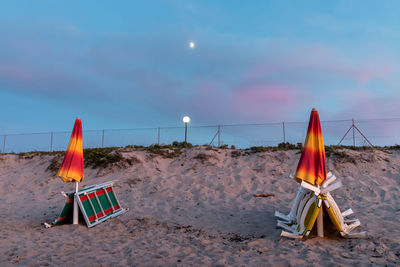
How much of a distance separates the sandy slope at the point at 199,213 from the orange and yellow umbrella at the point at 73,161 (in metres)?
1.46

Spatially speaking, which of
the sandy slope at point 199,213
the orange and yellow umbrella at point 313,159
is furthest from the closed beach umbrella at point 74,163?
the orange and yellow umbrella at point 313,159

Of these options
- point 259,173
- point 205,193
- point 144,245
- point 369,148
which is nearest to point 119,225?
point 144,245

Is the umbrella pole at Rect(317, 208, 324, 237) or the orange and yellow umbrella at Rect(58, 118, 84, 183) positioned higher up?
the orange and yellow umbrella at Rect(58, 118, 84, 183)

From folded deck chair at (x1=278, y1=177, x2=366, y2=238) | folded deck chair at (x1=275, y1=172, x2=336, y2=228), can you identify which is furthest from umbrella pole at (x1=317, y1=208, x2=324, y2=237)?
folded deck chair at (x1=275, y1=172, x2=336, y2=228)

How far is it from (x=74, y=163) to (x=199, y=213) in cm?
429

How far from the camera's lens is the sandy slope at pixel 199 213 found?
17.0 ft

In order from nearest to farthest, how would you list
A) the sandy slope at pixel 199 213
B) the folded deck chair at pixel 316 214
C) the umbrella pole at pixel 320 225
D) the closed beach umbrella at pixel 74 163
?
the sandy slope at pixel 199 213 → the folded deck chair at pixel 316 214 → the umbrella pole at pixel 320 225 → the closed beach umbrella at pixel 74 163

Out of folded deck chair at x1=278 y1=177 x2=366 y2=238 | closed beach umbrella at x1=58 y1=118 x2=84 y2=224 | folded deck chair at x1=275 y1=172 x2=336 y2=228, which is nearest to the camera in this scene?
folded deck chair at x1=278 y1=177 x2=366 y2=238

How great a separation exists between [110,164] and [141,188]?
11.8 feet

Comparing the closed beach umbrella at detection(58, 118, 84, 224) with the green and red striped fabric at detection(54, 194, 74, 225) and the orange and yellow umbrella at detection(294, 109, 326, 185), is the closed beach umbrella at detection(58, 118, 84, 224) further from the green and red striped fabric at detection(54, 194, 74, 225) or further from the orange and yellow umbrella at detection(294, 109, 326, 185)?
the orange and yellow umbrella at detection(294, 109, 326, 185)

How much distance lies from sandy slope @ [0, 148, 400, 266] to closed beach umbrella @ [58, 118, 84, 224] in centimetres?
138

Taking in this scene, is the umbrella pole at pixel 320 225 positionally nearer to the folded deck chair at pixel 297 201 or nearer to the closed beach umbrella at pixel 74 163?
the folded deck chair at pixel 297 201

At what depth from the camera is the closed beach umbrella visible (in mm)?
7969

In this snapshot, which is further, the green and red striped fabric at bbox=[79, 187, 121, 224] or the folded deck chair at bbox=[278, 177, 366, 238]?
the green and red striped fabric at bbox=[79, 187, 121, 224]
